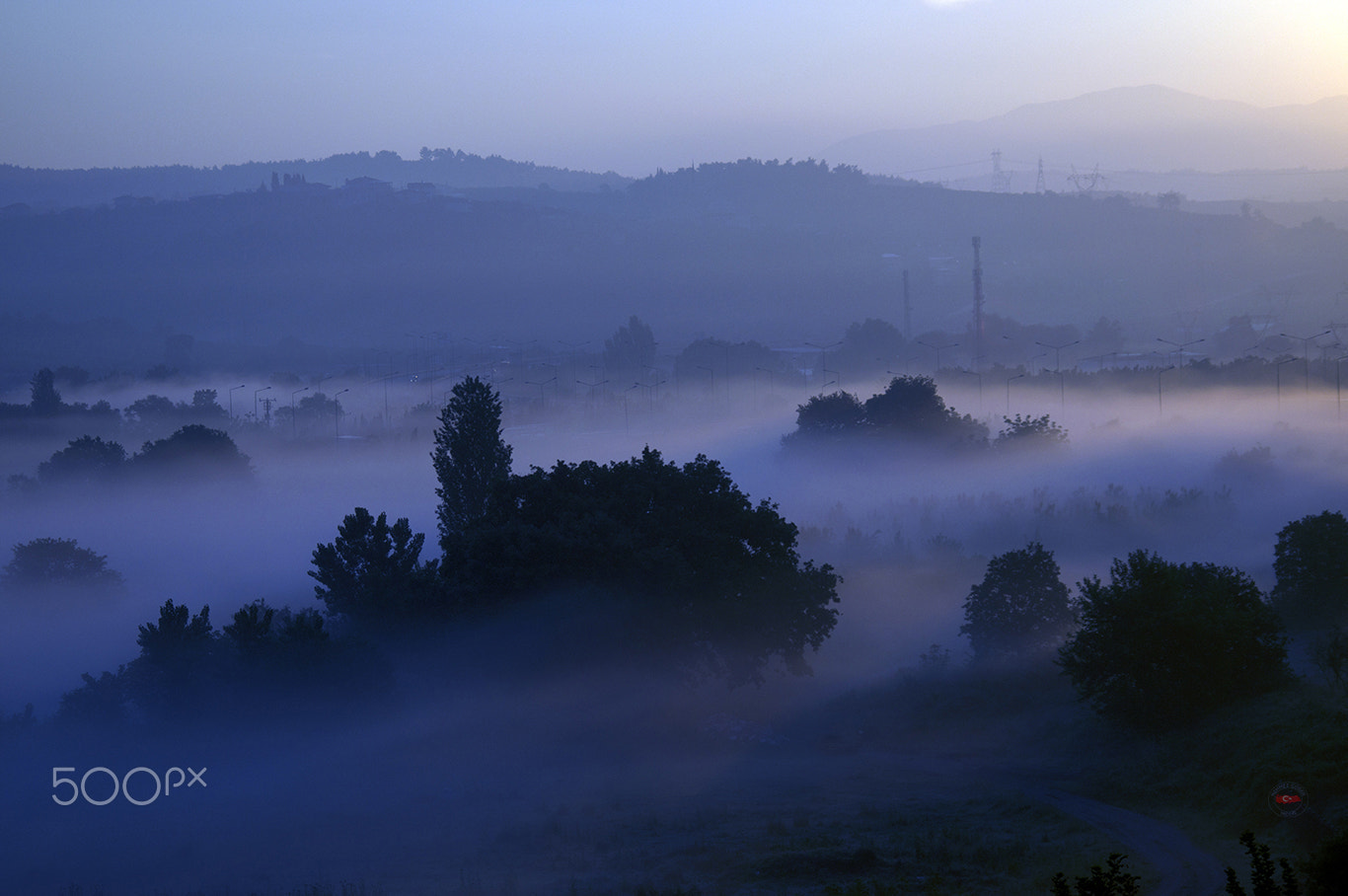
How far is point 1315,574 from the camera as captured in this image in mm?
35750

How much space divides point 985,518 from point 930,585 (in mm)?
17199

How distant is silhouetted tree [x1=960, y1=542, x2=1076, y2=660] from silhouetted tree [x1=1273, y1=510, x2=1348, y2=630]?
6.71 meters

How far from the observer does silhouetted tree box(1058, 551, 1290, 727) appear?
26.9m

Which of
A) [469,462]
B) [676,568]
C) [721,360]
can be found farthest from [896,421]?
[721,360]

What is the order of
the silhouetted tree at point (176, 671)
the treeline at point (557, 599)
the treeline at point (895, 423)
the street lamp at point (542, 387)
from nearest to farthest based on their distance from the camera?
the silhouetted tree at point (176, 671), the treeline at point (557, 599), the treeline at point (895, 423), the street lamp at point (542, 387)

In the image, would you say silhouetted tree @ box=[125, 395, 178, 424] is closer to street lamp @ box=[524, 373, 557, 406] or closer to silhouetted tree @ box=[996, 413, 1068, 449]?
street lamp @ box=[524, 373, 557, 406]

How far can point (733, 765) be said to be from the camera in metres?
29.7

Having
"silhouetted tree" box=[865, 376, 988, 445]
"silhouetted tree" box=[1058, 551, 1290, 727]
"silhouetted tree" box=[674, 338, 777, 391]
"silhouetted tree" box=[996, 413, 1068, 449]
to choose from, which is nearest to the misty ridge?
"silhouetted tree" box=[1058, 551, 1290, 727]

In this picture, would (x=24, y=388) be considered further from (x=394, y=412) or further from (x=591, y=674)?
(x=591, y=674)

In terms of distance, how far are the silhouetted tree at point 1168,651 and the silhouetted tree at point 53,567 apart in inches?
2029

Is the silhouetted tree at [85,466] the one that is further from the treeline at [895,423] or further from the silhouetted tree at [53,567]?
the treeline at [895,423]

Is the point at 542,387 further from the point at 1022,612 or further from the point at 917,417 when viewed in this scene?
the point at 1022,612

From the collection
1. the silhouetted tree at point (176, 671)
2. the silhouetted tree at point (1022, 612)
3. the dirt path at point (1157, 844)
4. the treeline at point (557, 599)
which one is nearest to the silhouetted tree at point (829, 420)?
the silhouetted tree at point (1022, 612)

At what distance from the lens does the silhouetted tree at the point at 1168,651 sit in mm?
26859
